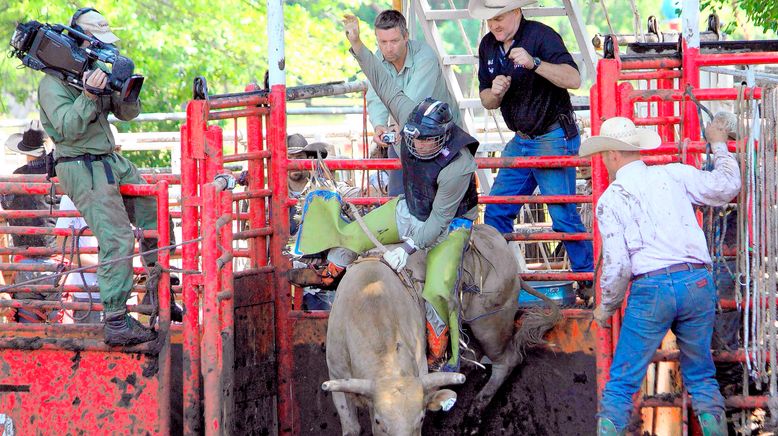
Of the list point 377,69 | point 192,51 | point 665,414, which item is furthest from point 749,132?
point 192,51

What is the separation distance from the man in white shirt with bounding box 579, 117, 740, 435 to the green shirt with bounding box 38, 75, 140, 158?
2.94 m

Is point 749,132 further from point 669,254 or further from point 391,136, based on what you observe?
point 391,136

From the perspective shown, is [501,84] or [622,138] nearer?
[622,138]

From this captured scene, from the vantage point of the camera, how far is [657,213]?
5.86 m

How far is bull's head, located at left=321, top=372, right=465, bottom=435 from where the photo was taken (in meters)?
6.16

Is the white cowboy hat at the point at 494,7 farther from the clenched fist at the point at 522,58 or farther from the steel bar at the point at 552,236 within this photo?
the steel bar at the point at 552,236

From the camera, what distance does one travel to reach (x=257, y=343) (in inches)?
293

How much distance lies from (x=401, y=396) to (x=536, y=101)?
2430 mm

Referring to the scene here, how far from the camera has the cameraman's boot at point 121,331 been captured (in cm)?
651

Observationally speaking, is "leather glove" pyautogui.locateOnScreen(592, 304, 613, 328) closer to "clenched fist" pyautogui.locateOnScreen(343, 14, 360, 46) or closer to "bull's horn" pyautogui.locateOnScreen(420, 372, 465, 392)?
"bull's horn" pyautogui.locateOnScreen(420, 372, 465, 392)

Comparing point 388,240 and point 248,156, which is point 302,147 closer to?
point 248,156

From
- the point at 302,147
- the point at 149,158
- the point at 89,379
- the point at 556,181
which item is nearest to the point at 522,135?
the point at 556,181

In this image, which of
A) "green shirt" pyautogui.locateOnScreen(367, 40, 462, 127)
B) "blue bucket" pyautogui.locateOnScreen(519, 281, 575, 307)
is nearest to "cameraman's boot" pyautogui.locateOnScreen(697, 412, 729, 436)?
"blue bucket" pyautogui.locateOnScreen(519, 281, 575, 307)

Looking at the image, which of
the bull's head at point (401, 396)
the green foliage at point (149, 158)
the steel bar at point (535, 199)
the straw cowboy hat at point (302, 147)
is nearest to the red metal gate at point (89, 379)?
the bull's head at point (401, 396)
